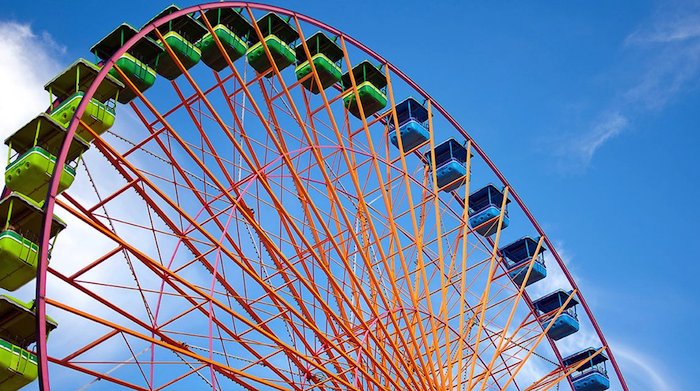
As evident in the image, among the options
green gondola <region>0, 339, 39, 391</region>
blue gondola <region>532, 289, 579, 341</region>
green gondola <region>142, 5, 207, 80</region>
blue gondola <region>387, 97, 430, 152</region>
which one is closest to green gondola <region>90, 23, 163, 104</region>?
green gondola <region>142, 5, 207, 80</region>

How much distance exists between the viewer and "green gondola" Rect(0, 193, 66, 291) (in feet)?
A: 48.4

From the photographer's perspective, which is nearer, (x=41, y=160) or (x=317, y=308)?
(x=41, y=160)

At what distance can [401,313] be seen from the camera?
20.5m

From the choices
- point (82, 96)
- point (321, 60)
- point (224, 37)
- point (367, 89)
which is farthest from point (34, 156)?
point (367, 89)

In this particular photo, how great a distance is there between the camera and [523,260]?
27.1 metres

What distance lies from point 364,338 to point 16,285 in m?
6.57

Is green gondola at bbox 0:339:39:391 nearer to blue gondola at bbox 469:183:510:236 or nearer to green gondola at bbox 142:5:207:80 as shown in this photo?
green gondola at bbox 142:5:207:80

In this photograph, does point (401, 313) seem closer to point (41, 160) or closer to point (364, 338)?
point (364, 338)

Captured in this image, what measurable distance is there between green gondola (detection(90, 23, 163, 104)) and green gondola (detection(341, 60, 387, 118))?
585cm

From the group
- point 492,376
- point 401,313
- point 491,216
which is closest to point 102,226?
point 401,313

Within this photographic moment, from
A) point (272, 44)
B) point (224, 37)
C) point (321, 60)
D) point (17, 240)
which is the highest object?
point (321, 60)

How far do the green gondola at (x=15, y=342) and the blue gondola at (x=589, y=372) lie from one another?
16667 mm

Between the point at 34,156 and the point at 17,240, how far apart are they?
56.7 inches

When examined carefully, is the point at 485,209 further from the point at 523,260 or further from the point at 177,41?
the point at 177,41
